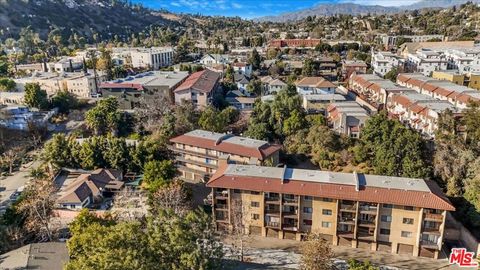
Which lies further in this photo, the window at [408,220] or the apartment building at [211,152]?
the apartment building at [211,152]

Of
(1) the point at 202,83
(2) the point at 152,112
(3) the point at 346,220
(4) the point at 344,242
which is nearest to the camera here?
(3) the point at 346,220

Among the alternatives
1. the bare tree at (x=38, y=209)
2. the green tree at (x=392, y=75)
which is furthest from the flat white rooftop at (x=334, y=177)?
the green tree at (x=392, y=75)

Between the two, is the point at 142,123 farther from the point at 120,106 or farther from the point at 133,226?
the point at 133,226

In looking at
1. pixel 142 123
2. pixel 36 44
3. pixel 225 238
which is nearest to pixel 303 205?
pixel 225 238

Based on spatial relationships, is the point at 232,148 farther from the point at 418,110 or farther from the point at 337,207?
the point at 418,110

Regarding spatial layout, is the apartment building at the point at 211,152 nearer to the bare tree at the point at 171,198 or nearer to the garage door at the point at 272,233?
the bare tree at the point at 171,198

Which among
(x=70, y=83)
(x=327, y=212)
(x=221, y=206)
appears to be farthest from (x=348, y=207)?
(x=70, y=83)
